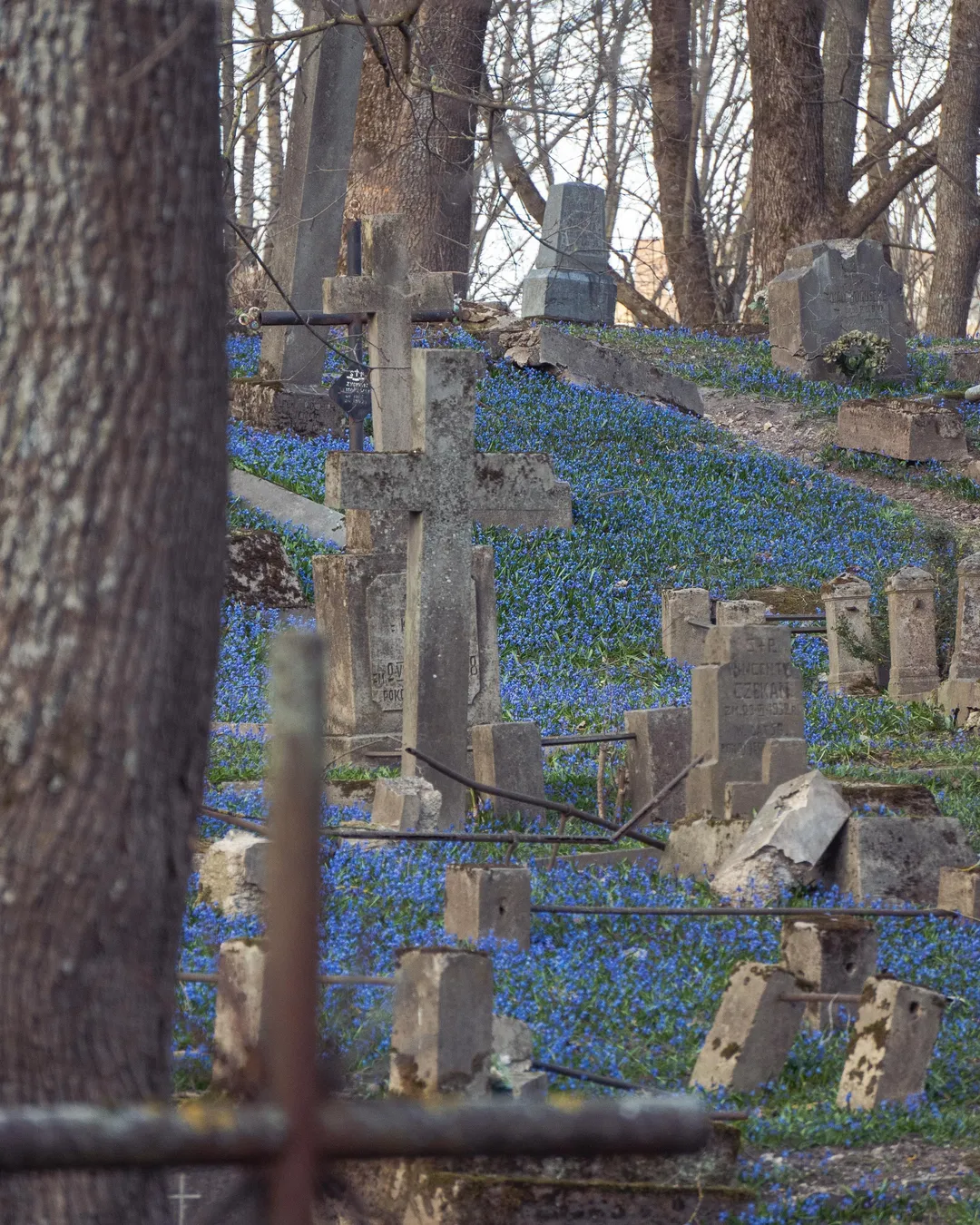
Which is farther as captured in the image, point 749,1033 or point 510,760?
point 510,760

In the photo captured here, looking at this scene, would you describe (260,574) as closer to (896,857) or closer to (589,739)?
(589,739)

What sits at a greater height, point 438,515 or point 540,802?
point 438,515

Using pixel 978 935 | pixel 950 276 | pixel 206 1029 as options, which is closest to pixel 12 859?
pixel 206 1029

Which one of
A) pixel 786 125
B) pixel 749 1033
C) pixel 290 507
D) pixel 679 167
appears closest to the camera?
pixel 749 1033

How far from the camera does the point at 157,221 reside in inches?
115

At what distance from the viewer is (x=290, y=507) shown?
54.6 ft

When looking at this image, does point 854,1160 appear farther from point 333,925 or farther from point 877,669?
point 877,669

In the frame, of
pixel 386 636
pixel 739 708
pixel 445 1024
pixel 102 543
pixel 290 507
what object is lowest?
pixel 445 1024

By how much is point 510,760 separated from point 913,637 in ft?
17.6

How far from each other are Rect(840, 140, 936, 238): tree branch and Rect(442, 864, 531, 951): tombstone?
74.8 feet

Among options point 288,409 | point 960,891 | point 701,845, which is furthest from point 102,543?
point 288,409

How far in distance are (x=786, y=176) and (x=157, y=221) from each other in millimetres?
25981

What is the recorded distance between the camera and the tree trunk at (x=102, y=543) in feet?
8.90

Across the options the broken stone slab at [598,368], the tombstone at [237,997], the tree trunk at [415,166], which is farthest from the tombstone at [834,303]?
the tombstone at [237,997]
